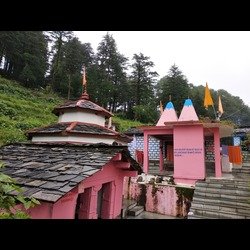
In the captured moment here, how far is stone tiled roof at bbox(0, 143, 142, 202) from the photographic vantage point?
15.0ft

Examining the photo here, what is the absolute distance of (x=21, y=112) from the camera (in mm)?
28594

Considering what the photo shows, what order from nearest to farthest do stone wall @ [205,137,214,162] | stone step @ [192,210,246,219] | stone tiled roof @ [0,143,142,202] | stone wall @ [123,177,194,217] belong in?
stone tiled roof @ [0,143,142,202] < stone step @ [192,210,246,219] < stone wall @ [123,177,194,217] < stone wall @ [205,137,214,162]

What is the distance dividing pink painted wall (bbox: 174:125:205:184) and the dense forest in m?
28.2

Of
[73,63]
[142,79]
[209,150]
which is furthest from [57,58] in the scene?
[209,150]

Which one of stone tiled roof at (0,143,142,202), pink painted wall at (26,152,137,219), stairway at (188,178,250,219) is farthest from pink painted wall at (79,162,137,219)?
stairway at (188,178,250,219)

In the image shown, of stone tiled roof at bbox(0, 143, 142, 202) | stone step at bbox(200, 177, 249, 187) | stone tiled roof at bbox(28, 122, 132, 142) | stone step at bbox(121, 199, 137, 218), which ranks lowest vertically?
stone step at bbox(121, 199, 137, 218)

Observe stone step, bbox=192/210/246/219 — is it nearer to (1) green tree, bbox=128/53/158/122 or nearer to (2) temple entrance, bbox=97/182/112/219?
(2) temple entrance, bbox=97/182/112/219

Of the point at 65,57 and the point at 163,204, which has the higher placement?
the point at 65,57
